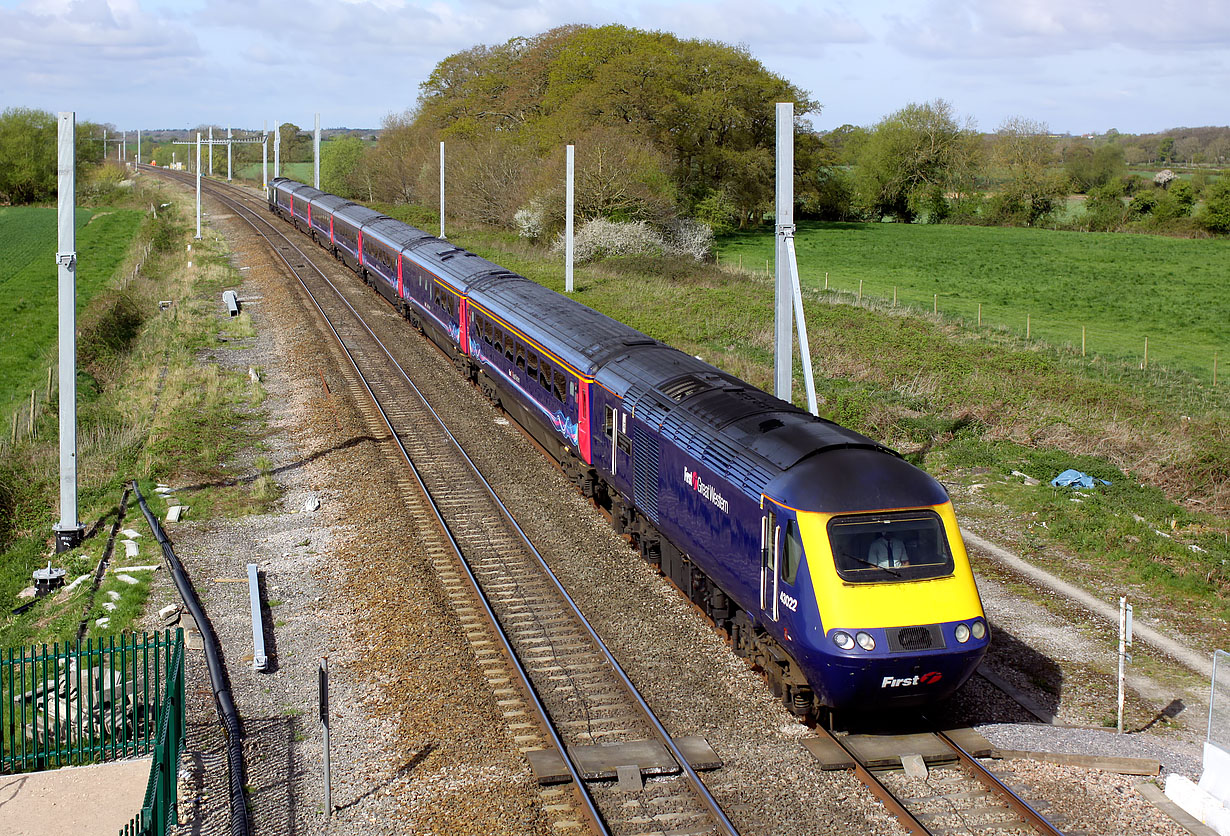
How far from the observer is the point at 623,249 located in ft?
161

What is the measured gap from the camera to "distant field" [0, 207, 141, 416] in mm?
33688

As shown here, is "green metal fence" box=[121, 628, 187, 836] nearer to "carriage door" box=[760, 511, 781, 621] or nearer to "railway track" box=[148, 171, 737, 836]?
"railway track" box=[148, 171, 737, 836]

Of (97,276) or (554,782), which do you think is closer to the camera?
(554,782)

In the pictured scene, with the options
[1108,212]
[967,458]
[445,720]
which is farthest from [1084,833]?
[1108,212]

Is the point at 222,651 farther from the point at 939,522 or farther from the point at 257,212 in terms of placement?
the point at 257,212

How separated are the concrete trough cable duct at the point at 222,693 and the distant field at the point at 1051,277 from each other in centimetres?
3022

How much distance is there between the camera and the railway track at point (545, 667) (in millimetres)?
10008

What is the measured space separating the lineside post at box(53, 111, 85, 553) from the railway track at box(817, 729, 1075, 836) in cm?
1366

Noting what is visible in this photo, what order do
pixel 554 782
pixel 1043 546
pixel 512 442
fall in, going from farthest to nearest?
1. pixel 512 442
2. pixel 1043 546
3. pixel 554 782

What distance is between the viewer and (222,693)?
12094 millimetres

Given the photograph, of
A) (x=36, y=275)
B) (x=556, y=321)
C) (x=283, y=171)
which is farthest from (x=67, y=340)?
(x=283, y=171)

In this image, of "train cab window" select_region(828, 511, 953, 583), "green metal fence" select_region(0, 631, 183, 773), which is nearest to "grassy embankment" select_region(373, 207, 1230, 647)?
"train cab window" select_region(828, 511, 953, 583)

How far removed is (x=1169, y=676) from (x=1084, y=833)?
4.54 metres

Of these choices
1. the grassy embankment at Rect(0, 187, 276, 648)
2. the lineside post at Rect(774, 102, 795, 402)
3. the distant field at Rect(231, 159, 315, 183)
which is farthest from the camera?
the distant field at Rect(231, 159, 315, 183)
